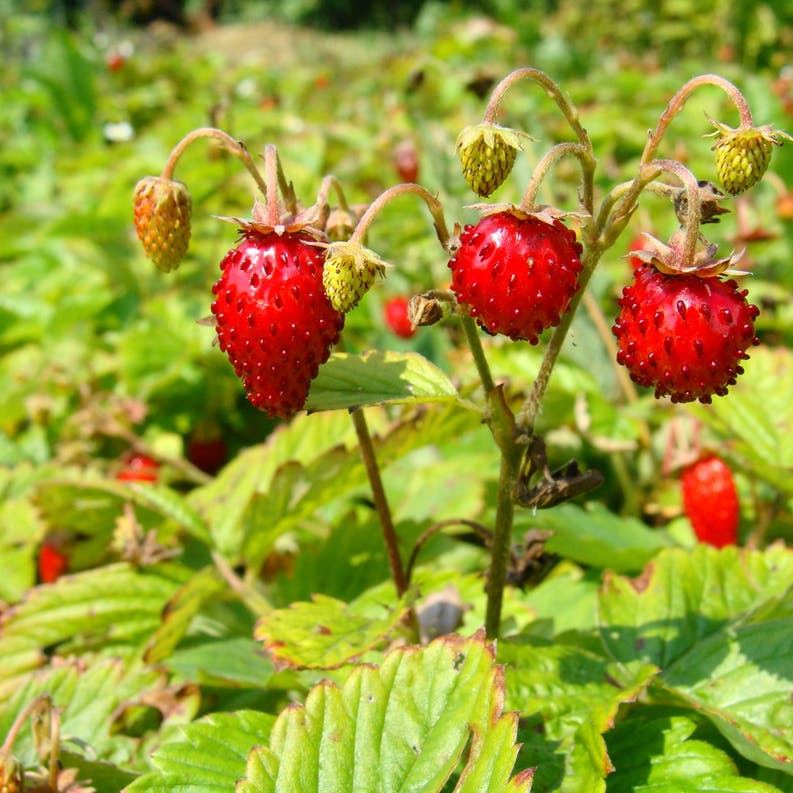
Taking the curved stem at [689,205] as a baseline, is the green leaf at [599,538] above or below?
below

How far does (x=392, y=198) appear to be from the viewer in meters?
1.18

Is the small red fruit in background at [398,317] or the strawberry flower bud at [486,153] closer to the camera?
the strawberry flower bud at [486,153]

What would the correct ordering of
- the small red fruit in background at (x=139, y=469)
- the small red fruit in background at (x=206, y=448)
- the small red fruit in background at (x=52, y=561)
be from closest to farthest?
1. the small red fruit in background at (x=52, y=561)
2. the small red fruit in background at (x=139, y=469)
3. the small red fruit in background at (x=206, y=448)

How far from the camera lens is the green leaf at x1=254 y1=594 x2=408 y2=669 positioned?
1345mm

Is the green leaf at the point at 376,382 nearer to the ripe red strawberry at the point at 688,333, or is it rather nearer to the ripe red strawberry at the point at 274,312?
the ripe red strawberry at the point at 274,312

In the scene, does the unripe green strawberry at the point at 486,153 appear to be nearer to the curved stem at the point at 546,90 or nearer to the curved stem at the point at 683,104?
the curved stem at the point at 546,90

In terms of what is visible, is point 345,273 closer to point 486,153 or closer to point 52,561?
point 486,153

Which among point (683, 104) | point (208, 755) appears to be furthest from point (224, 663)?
point (683, 104)

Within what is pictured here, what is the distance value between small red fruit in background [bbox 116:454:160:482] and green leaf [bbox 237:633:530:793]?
140cm

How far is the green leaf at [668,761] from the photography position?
127 centimetres

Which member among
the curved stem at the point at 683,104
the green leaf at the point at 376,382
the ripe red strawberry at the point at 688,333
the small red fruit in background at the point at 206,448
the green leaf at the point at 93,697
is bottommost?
the small red fruit in background at the point at 206,448

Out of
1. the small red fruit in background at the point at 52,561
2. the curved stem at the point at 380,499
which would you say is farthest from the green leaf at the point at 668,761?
the small red fruit in background at the point at 52,561

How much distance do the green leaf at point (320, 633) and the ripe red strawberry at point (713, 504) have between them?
87 cm

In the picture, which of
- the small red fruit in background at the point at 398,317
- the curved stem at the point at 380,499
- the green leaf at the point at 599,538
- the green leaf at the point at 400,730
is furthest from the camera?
the small red fruit in background at the point at 398,317
